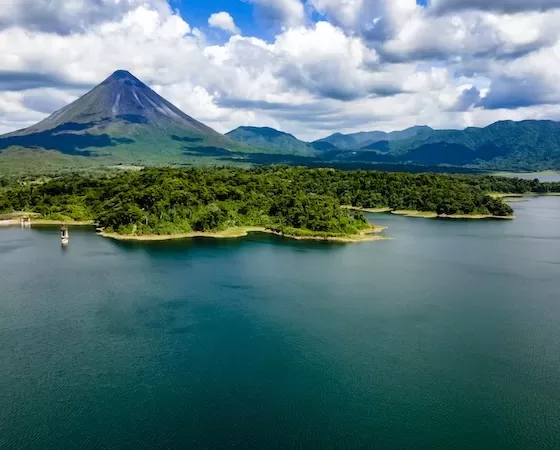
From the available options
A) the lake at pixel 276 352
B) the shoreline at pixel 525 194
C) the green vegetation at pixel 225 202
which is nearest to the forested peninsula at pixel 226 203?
the green vegetation at pixel 225 202

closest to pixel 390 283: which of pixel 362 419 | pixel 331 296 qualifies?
pixel 331 296

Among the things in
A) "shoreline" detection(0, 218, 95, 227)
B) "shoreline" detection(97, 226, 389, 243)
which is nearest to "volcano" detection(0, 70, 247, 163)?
"shoreline" detection(0, 218, 95, 227)

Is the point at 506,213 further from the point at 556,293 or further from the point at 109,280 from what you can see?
the point at 109,280

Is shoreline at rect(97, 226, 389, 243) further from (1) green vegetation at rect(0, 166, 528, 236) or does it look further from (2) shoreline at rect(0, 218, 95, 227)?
(2) shoreline at rect(0, 218, 95, 227)

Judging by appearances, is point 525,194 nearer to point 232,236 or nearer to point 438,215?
point 438,215

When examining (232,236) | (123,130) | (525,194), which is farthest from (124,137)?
(232,236)

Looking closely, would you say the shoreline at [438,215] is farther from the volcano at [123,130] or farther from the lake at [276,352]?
the volcano at [123,130]
